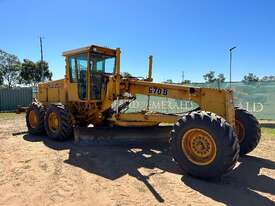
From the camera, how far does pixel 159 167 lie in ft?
21.1

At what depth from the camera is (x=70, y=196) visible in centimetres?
487

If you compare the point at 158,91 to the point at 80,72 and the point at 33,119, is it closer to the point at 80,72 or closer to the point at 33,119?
the point at 80,72

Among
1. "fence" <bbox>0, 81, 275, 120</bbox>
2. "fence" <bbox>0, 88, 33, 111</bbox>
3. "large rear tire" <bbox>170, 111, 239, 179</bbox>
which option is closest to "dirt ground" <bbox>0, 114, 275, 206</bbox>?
"large rear tire" <bbox>170, 111, 239, 179</bbox>

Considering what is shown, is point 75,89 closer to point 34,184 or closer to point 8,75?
point 34,184

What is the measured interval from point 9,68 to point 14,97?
27.9 m

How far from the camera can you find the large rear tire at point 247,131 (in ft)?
22.9

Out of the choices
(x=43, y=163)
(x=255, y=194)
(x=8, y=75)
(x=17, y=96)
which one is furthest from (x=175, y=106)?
(x=8, y=75)

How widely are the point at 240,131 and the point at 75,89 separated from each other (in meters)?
4.93

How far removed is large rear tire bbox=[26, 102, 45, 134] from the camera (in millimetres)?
A: 10359

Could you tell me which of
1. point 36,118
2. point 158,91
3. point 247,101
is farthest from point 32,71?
point 158,91

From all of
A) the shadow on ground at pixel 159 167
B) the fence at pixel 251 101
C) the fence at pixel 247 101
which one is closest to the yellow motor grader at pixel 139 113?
the shadow on ground at pixel 159 167

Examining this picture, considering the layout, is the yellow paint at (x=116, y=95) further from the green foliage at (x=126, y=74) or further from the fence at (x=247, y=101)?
the fence at (x=247, y=101)

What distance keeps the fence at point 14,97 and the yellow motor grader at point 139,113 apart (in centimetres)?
1737

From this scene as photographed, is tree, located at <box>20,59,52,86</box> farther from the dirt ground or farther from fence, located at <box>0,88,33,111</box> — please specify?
the dirt ground
